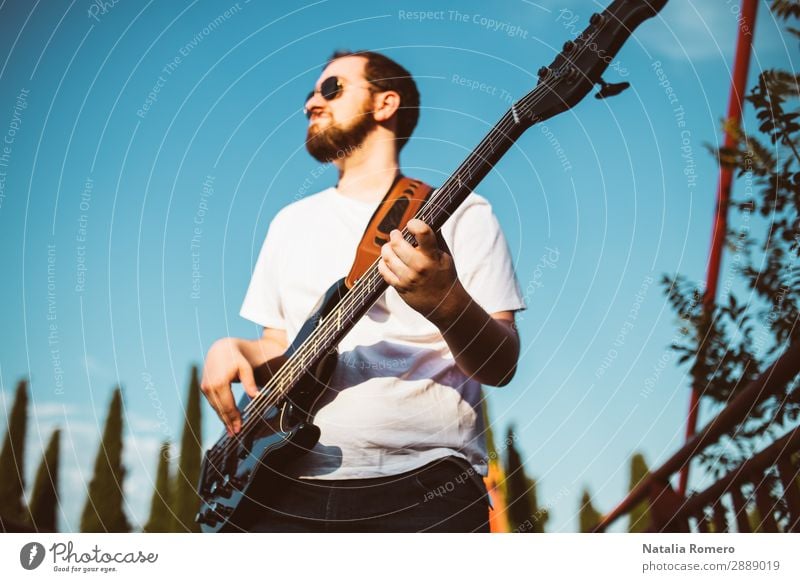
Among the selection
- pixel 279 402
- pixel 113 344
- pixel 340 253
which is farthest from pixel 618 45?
pixel 113 344

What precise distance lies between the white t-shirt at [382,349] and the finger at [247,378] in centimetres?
10

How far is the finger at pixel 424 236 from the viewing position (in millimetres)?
1110

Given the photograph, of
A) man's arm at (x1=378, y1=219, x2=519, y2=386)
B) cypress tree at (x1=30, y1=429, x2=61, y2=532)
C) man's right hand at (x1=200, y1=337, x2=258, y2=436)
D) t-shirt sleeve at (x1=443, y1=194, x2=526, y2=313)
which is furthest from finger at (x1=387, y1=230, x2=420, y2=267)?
cypress tree at (x1=30, y1=429, x2=61, y2=532)

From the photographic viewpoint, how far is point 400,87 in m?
1.49

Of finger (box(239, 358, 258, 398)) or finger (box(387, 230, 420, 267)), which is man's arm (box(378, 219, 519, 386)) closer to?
finger (box(387, 230, 420, 267))

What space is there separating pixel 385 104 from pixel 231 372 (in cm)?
59

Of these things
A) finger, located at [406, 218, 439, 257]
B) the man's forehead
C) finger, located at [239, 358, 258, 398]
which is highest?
the man's forehead

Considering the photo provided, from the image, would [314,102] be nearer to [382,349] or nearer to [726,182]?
[382,349]

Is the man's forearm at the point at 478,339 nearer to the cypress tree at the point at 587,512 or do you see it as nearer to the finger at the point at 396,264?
the finger at the point at 396,264

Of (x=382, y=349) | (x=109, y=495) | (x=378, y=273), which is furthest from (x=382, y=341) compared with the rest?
(x=109, y=495)

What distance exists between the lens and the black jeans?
45.3 inches

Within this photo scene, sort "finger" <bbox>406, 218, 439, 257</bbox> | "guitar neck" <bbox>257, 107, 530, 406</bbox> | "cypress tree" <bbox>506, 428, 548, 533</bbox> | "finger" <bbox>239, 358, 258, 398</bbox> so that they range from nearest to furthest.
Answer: "finger" <bbox>406, 218, 439, 257</bbox>
"guitar neck" <bbox>257, 107, 530, 406</bbox>
"finger" <bbox>239, 358, 258, 398</bbox>
"cypress tree" <bbox>506, 428, 548, 533</bbox>

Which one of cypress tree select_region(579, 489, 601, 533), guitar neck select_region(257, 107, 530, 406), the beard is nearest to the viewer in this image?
guitar neck select_region(257, 107, 530, 406)
